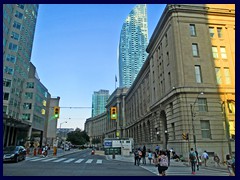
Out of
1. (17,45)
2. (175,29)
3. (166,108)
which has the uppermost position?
(17,45)

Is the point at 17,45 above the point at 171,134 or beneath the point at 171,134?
above

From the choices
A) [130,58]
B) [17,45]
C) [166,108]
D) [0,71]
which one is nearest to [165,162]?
[0,71]

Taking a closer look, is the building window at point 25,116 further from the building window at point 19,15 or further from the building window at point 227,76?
the building window at point 227,76

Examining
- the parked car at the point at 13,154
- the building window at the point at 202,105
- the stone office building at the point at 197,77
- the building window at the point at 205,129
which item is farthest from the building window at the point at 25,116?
the building window at the point at 205,129

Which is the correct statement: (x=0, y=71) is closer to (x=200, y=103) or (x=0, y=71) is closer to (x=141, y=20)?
(x=200, y=103)

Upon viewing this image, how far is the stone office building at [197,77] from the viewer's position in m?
29.6

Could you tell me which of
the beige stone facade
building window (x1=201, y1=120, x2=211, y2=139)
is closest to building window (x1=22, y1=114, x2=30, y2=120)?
the beige stone facade

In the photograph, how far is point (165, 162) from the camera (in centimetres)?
1262

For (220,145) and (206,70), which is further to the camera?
(206,70)

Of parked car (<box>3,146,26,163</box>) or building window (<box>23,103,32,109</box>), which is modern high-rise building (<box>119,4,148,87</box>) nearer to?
building window (<box>23,103,32,109</box>)

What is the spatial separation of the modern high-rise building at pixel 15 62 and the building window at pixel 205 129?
35543mm

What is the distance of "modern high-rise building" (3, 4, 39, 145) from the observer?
47.2 m

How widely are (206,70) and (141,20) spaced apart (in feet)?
432

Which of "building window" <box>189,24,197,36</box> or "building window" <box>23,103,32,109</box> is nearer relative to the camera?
"building window" <box>189,24,197,36</box>
